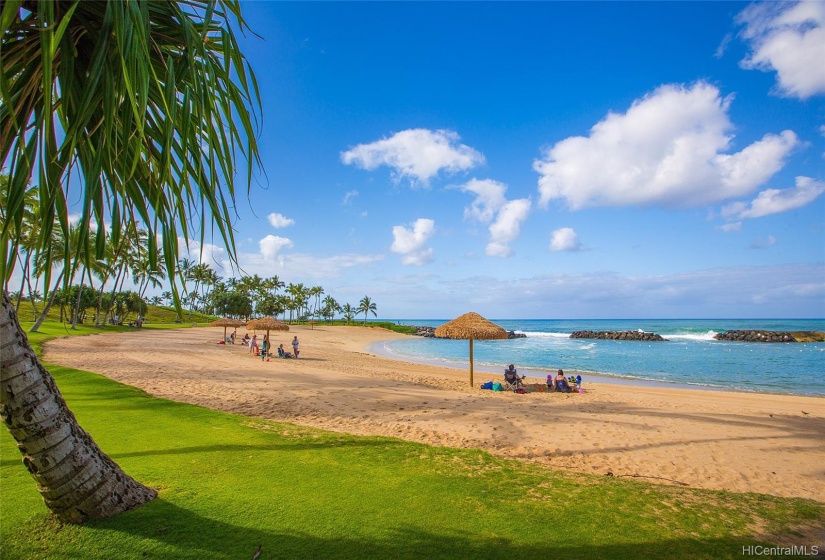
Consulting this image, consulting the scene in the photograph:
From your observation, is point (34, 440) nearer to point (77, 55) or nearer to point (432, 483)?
point (77, 55)

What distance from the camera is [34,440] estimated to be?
10.1ft

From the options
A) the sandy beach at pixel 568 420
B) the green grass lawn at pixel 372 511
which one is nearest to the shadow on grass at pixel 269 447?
the green grass lawn at pixel 372 511

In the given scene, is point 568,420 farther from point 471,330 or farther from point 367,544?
point 367,544

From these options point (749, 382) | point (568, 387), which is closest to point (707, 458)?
point (568, 387)

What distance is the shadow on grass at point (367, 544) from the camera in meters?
3.27

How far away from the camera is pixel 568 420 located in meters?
9.75

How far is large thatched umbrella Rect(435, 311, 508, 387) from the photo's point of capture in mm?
16203

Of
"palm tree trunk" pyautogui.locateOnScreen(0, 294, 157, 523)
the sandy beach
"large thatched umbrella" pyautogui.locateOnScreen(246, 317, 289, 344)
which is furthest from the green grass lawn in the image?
"large thatched umbrella" pyautogui.locateOnScreen(246, 317, 289, 344)

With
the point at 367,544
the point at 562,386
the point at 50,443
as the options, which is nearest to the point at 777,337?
the point at 562,386

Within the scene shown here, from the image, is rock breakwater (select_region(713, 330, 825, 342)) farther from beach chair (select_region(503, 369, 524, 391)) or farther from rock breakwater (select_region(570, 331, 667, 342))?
beach chair (select_region(503, 369, 524, 391))

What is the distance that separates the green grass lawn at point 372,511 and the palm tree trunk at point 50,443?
19 cm

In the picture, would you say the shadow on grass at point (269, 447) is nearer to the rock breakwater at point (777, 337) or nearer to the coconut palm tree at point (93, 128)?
the coconut palm tree at point (93, 128)

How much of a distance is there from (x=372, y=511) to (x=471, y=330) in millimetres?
12650

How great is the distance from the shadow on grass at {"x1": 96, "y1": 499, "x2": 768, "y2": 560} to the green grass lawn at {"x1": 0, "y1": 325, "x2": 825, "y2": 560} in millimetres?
11
